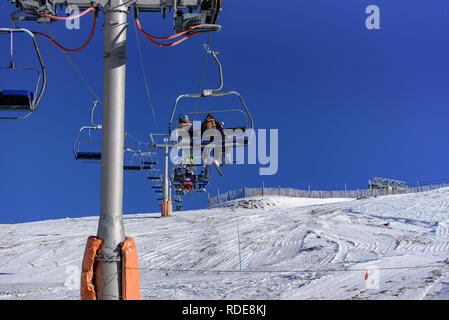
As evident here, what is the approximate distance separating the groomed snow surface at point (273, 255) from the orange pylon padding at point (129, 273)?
8.82ft

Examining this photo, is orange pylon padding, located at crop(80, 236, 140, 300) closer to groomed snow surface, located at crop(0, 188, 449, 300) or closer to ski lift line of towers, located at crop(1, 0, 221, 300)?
ski lift line of towers, located at crop(1, 0, 221, 300)

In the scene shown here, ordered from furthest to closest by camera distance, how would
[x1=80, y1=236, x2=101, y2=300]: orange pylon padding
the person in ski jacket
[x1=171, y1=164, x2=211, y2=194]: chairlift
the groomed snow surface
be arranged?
1. [x1=171, y1=164, x2=211, y2=194]: chairlift
2. the person in ski jacket
3. the groomed snow surface
4. [x1=80, y1=236, x2=101, y2=300]: orange pylon padding

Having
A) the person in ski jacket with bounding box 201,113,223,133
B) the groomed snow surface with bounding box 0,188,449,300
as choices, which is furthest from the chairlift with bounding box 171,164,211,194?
the person in ski jacket with bounding box 201,113,223,133

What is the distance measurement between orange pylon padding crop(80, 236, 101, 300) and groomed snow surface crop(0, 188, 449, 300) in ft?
9.44

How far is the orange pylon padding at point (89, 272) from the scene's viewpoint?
14.1ft

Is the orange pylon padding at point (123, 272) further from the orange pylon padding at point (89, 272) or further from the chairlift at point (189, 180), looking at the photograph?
the chairlift at point (189, 180)

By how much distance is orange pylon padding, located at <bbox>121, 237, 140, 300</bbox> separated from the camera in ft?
14.2

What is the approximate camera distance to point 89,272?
14.3 ft

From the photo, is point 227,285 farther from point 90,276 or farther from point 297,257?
point 90,276

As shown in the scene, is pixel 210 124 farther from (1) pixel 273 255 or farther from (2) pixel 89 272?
(2) pixel 89 272

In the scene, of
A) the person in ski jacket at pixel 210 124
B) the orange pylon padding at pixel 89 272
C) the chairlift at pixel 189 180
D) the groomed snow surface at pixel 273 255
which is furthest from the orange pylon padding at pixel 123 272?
the chairlift at pixel 189 180

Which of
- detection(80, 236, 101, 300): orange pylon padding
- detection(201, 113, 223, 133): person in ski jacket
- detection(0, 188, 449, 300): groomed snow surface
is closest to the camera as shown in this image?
detection(80, 236, 101, 300): orange pylon padding

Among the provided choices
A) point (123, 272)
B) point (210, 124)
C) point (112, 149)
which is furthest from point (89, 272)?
point (210, 124)
